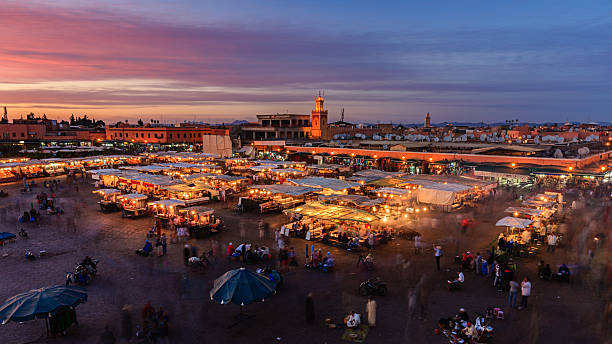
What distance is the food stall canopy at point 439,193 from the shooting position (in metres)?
21.7

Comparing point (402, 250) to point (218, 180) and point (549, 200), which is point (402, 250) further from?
point (218, 180)

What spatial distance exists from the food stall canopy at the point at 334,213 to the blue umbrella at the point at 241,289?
22.2 ft

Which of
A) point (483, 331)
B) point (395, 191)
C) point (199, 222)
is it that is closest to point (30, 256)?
point (199, 222)

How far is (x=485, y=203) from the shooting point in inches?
955

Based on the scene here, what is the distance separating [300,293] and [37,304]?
21.8ft

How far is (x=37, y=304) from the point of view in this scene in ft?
26.2

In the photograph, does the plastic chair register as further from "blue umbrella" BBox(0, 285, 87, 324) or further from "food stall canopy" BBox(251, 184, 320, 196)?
"food stall canopy" BBox(251, 184, 320, 196)

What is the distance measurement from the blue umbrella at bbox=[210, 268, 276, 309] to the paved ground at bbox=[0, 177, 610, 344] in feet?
2.74

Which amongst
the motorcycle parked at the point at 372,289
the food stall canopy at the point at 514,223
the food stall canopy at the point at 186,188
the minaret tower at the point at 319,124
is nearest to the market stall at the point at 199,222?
the food stall canopy at the point at 186,188

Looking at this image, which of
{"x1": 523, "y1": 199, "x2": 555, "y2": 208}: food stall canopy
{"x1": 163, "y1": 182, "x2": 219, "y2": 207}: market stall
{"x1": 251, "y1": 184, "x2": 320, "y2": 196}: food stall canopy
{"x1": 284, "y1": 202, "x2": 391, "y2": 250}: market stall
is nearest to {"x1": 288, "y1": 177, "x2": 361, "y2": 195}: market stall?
{"x1": 251, "y1": 184, "x2": 320, "y2": 196}: food stall canopy

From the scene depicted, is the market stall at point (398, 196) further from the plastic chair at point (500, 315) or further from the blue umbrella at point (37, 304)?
the blue umbrella at point (37, 304)

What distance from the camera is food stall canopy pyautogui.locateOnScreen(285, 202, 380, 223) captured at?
15461 millimetres

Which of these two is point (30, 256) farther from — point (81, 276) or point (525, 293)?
point (525, 293)

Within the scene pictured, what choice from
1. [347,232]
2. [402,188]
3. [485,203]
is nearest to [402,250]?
[347,232]
